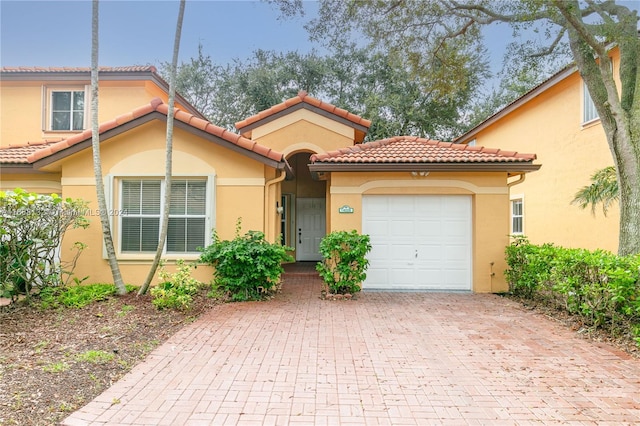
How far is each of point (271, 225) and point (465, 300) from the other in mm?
5215

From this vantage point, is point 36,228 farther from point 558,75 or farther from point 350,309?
point 558,75

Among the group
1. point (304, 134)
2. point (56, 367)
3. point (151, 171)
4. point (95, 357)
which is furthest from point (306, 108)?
point (56, 367)

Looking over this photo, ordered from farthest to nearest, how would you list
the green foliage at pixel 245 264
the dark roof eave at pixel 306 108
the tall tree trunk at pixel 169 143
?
the dark roof eave at pixel 306 108
the green foliage at pixel 245 264
the tall tree trunk at pixel 169 143

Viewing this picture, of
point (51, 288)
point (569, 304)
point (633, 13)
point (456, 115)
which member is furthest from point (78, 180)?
point (456, 115)

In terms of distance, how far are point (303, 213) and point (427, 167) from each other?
7.69m

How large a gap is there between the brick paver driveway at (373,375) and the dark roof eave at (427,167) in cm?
381

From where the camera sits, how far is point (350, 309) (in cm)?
820

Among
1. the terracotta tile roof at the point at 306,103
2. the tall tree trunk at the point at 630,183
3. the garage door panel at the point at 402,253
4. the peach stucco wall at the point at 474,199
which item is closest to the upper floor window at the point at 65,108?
the terracotta tile roof at the point at 306,103

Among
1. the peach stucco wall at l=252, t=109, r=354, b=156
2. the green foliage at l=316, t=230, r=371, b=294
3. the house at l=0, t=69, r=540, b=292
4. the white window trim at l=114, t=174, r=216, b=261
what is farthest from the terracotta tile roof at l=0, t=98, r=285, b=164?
the peach stucco wall at l=252, t=109, r=354, b=156

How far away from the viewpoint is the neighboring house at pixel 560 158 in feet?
37.5

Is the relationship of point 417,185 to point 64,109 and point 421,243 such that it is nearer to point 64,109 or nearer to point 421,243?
point 421,243

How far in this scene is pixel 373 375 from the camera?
15.7 ft

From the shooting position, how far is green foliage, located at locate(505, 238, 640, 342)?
5.96 m

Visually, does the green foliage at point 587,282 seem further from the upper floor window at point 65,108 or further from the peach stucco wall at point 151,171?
the upper floor window at point 65,108
